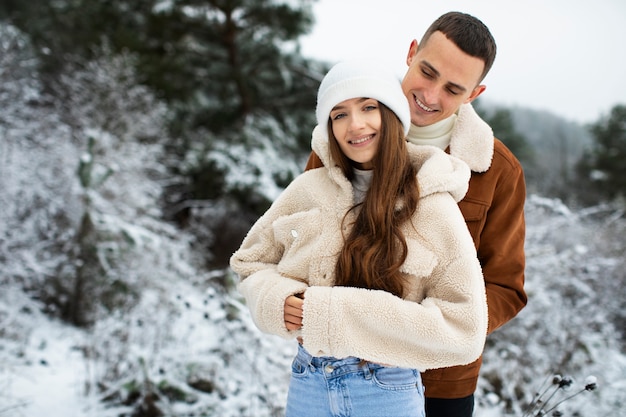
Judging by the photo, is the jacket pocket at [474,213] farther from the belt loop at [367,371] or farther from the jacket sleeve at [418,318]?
the belt loop at [367,371]

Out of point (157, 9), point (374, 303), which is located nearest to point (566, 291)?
point (374, 303)

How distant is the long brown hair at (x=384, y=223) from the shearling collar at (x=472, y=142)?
0.99ft

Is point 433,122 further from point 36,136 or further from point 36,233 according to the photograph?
point 36,136

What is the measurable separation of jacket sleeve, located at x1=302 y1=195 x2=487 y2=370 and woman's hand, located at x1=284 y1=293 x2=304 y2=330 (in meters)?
0.05

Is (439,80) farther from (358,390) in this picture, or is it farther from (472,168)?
(358,390)

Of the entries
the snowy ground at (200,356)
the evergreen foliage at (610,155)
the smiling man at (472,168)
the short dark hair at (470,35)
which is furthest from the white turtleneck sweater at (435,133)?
the evergreen foliage at (610,155)

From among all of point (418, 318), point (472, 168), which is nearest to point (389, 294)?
point (418, 318)

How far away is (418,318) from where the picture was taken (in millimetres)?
1185

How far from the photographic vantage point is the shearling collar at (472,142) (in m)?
1.59

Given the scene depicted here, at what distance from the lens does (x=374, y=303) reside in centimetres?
122

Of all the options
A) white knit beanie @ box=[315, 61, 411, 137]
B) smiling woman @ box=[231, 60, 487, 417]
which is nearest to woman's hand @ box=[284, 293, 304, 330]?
smiling woman @ box=[231, 60, 487, 417]

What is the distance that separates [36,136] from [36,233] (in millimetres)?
1923

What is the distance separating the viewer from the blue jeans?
1.34 metres

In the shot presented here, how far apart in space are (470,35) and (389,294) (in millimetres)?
962
